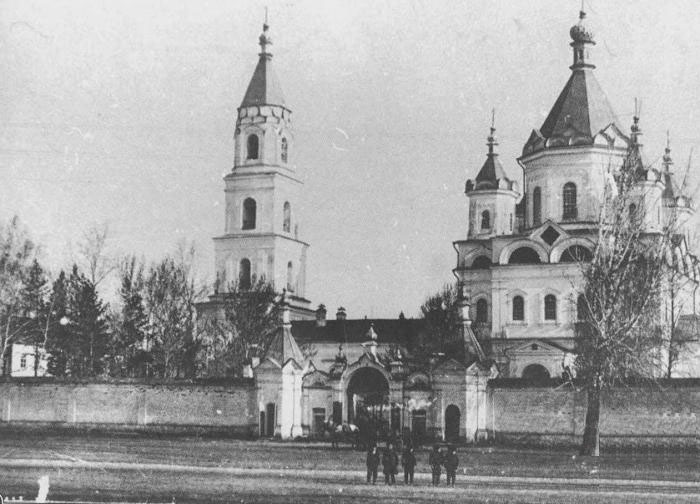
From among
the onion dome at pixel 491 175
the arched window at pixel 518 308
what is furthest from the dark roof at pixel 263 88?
the arched window at pixel 518 308

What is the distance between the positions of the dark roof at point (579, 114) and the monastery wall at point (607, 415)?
20145 mm

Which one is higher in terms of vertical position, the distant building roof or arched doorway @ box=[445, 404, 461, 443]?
the distant building roof

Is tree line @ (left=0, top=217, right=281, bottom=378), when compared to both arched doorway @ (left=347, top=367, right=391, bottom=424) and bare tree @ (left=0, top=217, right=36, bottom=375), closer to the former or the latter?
bare tree @ (left=0, top=217, right=36, bottom=375)

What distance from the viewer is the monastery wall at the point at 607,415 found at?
29.7 m

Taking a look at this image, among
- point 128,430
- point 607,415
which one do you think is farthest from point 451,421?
point 128,430

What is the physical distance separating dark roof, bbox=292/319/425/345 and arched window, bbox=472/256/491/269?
12.4 ft

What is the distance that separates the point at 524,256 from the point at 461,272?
446 centimetres

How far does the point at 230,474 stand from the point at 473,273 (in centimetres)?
3286

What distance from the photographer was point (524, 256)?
161ft

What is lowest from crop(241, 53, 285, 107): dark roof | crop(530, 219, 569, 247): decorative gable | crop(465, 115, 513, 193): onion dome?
crop(530, 219, 569, 247): decorative gable

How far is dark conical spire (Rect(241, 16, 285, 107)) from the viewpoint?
6006cm

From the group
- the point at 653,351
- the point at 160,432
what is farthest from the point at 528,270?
the point at 160,432

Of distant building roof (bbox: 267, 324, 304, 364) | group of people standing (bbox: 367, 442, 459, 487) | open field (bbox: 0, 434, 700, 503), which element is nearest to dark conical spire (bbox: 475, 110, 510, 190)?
distant building roof (bbox: 267, 324, 304, 364)

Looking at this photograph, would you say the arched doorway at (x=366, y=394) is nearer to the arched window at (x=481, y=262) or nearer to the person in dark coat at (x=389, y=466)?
the person in dark coat at (x=389, y=466)
